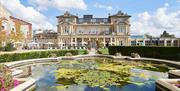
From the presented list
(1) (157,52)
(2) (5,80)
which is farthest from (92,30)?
(2) (5,80)

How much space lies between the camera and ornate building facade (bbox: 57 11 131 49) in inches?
2805

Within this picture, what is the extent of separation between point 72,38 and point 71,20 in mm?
6308

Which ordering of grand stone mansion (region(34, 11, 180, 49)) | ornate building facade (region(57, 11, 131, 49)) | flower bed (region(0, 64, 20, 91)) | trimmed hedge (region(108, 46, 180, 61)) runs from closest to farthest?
1. flower bed (region(0, 64, 20, 91))
2. trimmed hedge (region(108, 46, 180, 61))
3. ornate building facade (region(57, 11, 131, 49))
4. grand stone mansion (region(34, 11, 180, 49))

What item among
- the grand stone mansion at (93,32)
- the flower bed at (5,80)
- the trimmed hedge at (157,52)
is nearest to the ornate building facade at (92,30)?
the grand stone mansion at (93,32)

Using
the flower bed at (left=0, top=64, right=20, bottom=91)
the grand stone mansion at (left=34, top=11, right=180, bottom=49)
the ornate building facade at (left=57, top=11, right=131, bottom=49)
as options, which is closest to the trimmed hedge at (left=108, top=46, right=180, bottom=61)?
the flower bed at (left=0, top=64, right=20, bottom=91)

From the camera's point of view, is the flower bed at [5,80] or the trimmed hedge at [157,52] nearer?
the flower bed at [5,80]

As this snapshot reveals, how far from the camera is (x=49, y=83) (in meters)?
11.2

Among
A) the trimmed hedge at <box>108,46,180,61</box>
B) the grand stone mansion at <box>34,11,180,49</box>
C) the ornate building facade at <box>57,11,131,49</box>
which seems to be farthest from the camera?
the grand stone mansion at <box>34,11,180,49</box>

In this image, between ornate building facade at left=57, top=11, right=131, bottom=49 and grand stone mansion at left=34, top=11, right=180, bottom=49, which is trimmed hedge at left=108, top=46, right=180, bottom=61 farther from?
grand stone mansion at left=34, top=11, right=180, bottom=49

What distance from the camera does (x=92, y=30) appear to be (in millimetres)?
74562

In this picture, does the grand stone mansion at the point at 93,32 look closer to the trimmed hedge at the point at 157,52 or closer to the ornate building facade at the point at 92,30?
the ornate building facade at the point at 92,30

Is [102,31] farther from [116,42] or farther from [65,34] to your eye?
A: [65,34]

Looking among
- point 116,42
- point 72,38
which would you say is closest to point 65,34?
point 72,38

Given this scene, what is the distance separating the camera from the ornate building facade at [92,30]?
7125 cm
